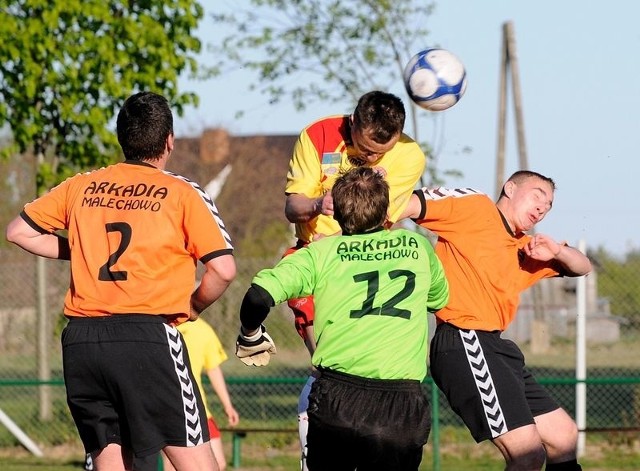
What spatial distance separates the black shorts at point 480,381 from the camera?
6.59 meters

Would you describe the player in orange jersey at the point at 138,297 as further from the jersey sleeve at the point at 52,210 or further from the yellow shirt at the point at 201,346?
the yellow shirt at the point at 201,346

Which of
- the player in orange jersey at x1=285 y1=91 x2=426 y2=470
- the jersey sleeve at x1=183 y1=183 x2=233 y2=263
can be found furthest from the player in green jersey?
the player in orange jersey at x1=285 y1=91 x2=426 y2=470

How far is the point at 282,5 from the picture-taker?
16.7m

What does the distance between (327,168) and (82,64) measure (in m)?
6.90

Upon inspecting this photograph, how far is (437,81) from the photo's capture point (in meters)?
7.20

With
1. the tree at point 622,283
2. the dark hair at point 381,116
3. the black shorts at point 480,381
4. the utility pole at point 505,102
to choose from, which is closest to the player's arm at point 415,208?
the dark hair at point 381,116

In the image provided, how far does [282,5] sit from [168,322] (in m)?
11.5

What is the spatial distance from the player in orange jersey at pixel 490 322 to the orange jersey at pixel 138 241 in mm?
1457

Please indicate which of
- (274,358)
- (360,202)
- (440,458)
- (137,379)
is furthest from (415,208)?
(274,358)

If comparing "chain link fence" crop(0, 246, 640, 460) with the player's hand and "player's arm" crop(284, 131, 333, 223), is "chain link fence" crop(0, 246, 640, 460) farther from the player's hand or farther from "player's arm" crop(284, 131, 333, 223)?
the player's hand

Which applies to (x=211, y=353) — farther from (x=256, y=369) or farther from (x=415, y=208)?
(x=256, y=369)

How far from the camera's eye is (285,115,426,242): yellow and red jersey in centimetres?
674

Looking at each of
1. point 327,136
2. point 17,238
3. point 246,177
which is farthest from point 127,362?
point 246,177

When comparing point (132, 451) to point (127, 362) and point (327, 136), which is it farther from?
point (327, 136)
